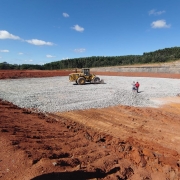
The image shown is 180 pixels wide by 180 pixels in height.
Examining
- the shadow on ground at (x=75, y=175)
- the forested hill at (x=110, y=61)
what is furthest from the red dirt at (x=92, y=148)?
the forested hill at (x=110, y=61)

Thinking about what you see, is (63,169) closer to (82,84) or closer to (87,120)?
(87,120)

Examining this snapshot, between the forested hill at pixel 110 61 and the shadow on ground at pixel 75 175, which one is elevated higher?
the forested hill at pixel 110 61

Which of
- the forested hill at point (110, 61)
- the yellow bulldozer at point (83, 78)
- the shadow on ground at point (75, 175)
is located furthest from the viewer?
the forested hill at point (110, 61)

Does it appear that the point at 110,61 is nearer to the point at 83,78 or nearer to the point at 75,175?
the point at 83,78

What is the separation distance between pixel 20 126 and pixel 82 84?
16.5 meters

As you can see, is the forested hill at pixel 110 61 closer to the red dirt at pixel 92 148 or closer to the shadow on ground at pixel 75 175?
the red dirt at pixel 92 148

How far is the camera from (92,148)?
20.3 feet

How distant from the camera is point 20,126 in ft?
24.3

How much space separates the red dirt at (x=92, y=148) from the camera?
4.33m

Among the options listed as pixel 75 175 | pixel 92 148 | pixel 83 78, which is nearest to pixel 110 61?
pixel 83 78

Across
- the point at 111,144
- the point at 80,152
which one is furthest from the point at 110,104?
→ the point at 80,152

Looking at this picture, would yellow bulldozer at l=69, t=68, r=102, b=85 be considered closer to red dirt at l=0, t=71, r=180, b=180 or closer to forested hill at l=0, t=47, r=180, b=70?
red dirt at l=0, t=71, r=180, b=180

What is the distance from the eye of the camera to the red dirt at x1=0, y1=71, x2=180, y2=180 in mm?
4328

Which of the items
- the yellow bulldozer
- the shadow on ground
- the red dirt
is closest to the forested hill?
the yellow bulldozer
